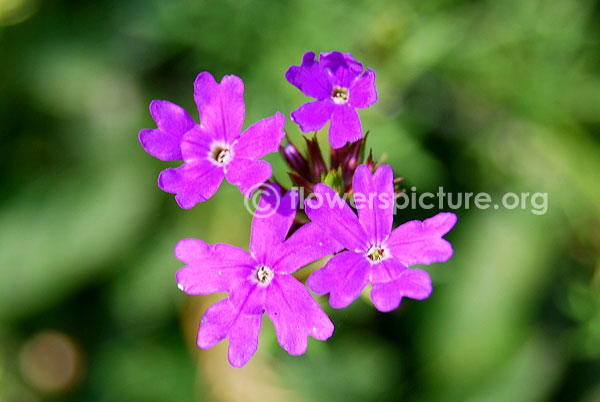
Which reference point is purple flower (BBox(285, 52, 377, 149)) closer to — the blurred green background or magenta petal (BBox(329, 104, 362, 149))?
magenta petal (BBox(329, 104, 362, 149))

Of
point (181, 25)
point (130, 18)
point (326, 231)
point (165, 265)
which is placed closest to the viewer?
point (326, 231)

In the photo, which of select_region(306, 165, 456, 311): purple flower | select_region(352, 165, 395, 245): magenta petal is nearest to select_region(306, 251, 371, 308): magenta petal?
select_region(306, 165, 456, 311): purple flower

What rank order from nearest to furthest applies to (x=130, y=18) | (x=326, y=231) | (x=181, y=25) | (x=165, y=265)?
(x=326, y=231) < (x=181, y=25) < (x=165, y=265) < (x=130, y=18)

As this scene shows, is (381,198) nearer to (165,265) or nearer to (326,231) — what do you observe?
(326,231)

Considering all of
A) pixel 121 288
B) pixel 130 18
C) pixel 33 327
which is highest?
pixel 130 18

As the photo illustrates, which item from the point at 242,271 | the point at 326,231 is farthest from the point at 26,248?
the point at 326,231

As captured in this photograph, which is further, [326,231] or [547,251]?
[547,251]

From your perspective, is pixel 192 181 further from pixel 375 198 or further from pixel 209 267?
pixel 375 198

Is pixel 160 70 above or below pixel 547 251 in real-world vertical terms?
above

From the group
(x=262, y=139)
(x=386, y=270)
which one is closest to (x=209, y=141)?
(x=262, y=139)
